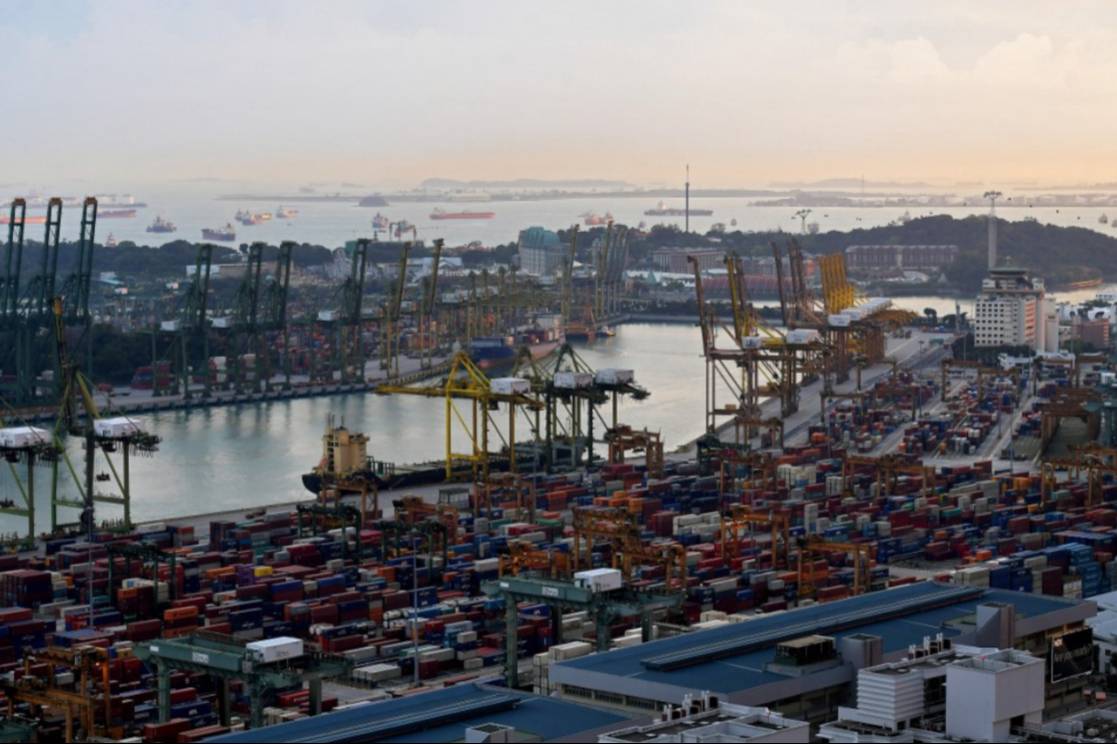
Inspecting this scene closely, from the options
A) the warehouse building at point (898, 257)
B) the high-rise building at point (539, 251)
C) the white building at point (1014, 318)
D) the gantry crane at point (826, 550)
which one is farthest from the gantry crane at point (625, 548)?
the warehouse building at point (898, 257)

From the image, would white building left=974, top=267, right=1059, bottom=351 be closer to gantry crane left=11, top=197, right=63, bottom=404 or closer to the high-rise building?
gantry crane left=11, top=197, right=63, bottom=404

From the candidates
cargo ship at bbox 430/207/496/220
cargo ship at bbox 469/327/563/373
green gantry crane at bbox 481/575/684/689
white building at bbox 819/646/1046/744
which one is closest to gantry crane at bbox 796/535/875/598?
green gantry crane at bbox 481/575/684/689

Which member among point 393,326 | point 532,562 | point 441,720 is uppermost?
point 441,720

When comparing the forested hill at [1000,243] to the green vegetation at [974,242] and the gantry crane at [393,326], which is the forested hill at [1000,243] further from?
the gantry crane at [393,326]

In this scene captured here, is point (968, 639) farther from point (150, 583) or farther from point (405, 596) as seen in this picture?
point (150, 583)

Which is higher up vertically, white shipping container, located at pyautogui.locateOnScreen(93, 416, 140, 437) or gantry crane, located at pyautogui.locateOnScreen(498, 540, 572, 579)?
white shipping container, located at pyautogui.locateOnScreen(93, 416, 140, 437)

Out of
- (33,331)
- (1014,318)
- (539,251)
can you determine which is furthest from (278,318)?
(539,251)

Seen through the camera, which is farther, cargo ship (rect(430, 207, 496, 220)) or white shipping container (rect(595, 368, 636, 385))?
cargo ship (rect(430, 207, 496, 220))

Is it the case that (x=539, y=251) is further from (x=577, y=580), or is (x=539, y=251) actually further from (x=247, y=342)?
(x=577, y=580)
